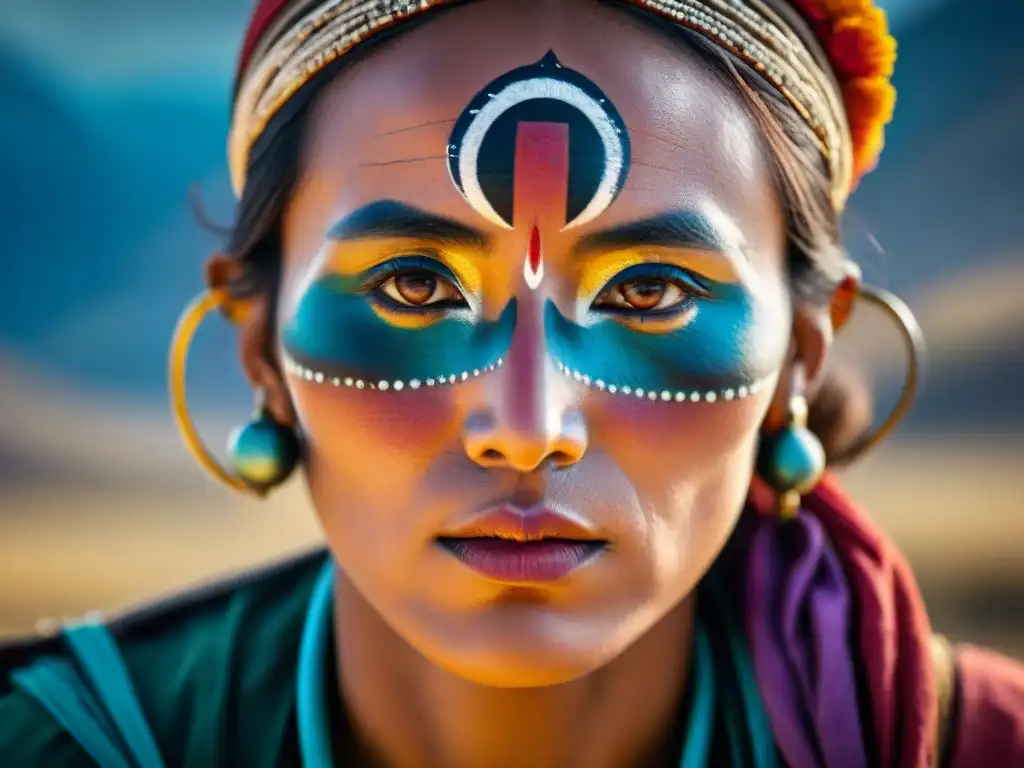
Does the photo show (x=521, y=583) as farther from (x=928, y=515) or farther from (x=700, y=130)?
(x=928, y=515)

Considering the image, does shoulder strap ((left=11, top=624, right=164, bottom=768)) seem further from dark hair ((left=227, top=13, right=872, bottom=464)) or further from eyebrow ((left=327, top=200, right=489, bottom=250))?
eyebrow ((left=327, top=200, right=489, bottom=250))

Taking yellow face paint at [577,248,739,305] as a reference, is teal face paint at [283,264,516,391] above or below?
below

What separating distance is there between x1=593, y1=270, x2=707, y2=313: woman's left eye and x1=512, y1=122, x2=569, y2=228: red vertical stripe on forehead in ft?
0.42

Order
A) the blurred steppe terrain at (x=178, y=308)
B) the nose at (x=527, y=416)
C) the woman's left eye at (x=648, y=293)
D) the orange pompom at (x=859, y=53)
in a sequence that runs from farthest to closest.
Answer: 1. the blurred steppe terrain at (x=178, y=308)
2. the orange pompom at (x=859, y=53)
3. the woman's left eye at (x=648, y=293)
4. the nose at (x=527, y=416)

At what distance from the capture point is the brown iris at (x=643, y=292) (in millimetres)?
1222

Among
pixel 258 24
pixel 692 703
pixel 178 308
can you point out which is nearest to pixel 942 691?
→ pixel 692 703

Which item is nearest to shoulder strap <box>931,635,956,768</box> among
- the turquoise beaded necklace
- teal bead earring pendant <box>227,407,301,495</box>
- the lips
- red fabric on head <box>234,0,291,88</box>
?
the turquoise beaded necklace

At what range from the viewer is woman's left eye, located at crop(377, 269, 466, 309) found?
4.01ft

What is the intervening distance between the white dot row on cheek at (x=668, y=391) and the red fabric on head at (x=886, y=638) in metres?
0.50

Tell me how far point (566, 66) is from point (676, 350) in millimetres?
380

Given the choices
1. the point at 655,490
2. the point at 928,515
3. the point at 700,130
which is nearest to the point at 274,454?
the point at 655,490

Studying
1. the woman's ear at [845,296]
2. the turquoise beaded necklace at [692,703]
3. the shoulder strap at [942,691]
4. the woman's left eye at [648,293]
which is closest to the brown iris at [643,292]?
the woman's left eye at [648,293]

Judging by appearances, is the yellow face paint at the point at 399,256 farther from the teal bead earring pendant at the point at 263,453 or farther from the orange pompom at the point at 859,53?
the orange pompom at the point at 859,53

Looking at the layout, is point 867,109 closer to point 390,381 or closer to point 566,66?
point 566,66
